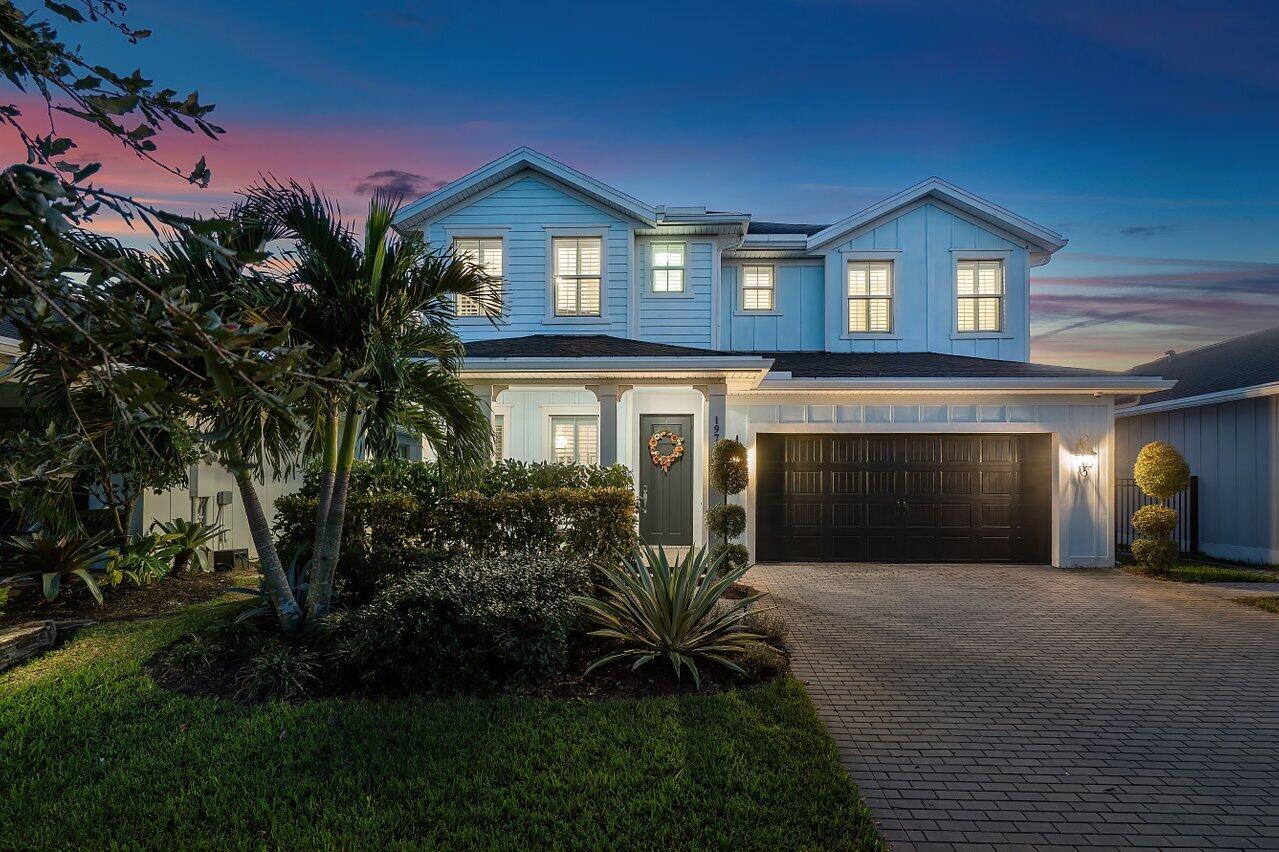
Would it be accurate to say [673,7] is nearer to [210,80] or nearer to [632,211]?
[632,211]

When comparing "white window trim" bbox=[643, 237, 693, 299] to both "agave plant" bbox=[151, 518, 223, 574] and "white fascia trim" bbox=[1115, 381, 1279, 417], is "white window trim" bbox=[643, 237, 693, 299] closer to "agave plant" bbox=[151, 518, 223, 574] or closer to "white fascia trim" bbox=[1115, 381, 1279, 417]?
"white fascia trim" bbox=[1115, 381, 1279, 417]

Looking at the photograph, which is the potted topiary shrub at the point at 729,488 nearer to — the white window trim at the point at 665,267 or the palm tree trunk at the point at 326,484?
the white window trim at the point at 665,267

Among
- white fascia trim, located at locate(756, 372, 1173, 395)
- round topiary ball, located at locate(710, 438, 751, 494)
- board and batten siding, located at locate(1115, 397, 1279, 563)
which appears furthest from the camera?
board and batten siding, located at locate(1115, 397, 1279, 563)

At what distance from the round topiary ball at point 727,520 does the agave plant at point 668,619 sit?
3707 mm

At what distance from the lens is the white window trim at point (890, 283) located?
42.3 ft

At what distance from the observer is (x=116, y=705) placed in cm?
461

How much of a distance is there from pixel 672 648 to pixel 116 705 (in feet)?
13.0

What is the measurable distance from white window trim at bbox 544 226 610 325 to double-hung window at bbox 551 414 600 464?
193 cm

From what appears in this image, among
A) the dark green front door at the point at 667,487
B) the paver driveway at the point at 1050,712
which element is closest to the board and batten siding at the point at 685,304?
the dark green front door at the point at 667,487

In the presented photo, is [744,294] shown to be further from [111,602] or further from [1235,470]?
[111,602]

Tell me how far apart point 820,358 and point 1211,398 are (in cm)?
762

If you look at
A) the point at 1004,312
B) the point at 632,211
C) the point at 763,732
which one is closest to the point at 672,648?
the point at 763,732

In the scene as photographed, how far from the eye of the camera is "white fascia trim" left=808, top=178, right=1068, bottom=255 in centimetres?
1241

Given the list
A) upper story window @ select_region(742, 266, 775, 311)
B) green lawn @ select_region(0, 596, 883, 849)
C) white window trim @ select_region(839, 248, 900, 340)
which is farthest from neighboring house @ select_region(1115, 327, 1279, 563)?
green lawn @ select_region(0, 596, 883, 849)
